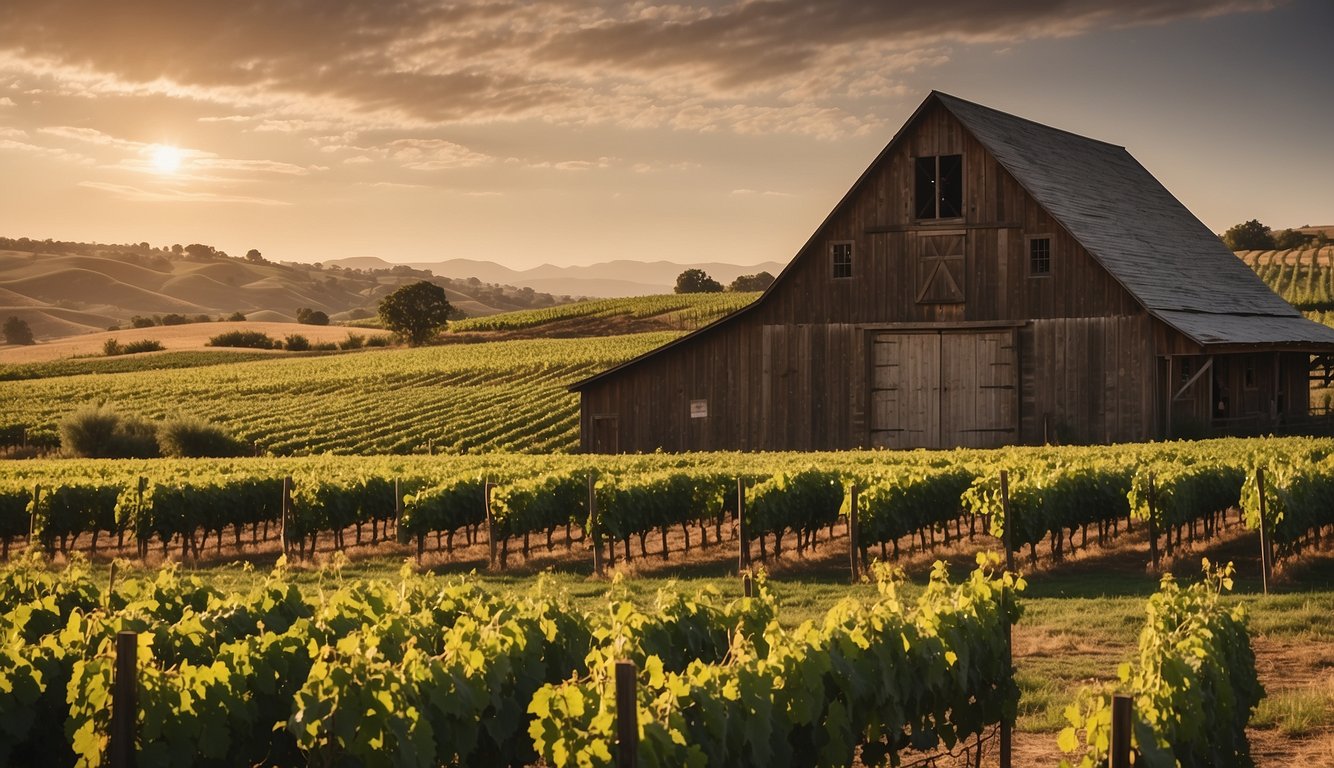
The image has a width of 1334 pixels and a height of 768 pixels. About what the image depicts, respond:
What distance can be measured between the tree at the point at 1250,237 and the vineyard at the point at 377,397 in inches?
2248

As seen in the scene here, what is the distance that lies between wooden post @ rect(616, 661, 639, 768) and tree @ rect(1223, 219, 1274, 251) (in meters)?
113

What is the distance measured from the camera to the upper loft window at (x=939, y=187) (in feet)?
102

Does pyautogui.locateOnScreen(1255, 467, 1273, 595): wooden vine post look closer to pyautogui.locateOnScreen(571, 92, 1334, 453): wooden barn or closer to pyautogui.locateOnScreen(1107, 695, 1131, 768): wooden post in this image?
pyautogui.locateOnScreen(1107, 695, 1131, 768): wooden post

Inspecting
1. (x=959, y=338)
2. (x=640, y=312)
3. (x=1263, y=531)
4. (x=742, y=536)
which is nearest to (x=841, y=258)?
(x=959, y=338)

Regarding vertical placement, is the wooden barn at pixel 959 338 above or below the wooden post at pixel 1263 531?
above

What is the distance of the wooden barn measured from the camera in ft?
96.6

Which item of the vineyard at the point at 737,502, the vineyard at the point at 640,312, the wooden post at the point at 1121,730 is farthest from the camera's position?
the vineyard at the point at 640,312

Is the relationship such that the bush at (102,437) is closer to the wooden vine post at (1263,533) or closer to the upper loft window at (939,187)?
the upper loft window at (939,187)

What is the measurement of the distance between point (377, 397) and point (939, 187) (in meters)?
34.3

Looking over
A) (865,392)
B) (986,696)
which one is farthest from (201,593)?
(865,392)

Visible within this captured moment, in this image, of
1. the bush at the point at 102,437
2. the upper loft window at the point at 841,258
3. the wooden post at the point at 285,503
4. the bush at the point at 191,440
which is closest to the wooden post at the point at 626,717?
the wooden post at the point at 285,503

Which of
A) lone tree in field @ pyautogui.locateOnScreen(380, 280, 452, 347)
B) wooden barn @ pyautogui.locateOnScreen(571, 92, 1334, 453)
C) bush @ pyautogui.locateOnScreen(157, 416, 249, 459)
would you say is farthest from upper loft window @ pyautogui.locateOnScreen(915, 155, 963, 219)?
lone tree in field @ pyautogui.locateOnScreen(380, 280, 452, 347)

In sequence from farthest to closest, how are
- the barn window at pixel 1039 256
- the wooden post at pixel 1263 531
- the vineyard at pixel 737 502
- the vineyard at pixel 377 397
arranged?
1. the vineyard at pixel 377 397
2. the barn window at pixel 1039 256
3. the vineyard at pixel 737 502
4. the wooden post at pixel 1263 531

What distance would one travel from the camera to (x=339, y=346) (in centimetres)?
9219
